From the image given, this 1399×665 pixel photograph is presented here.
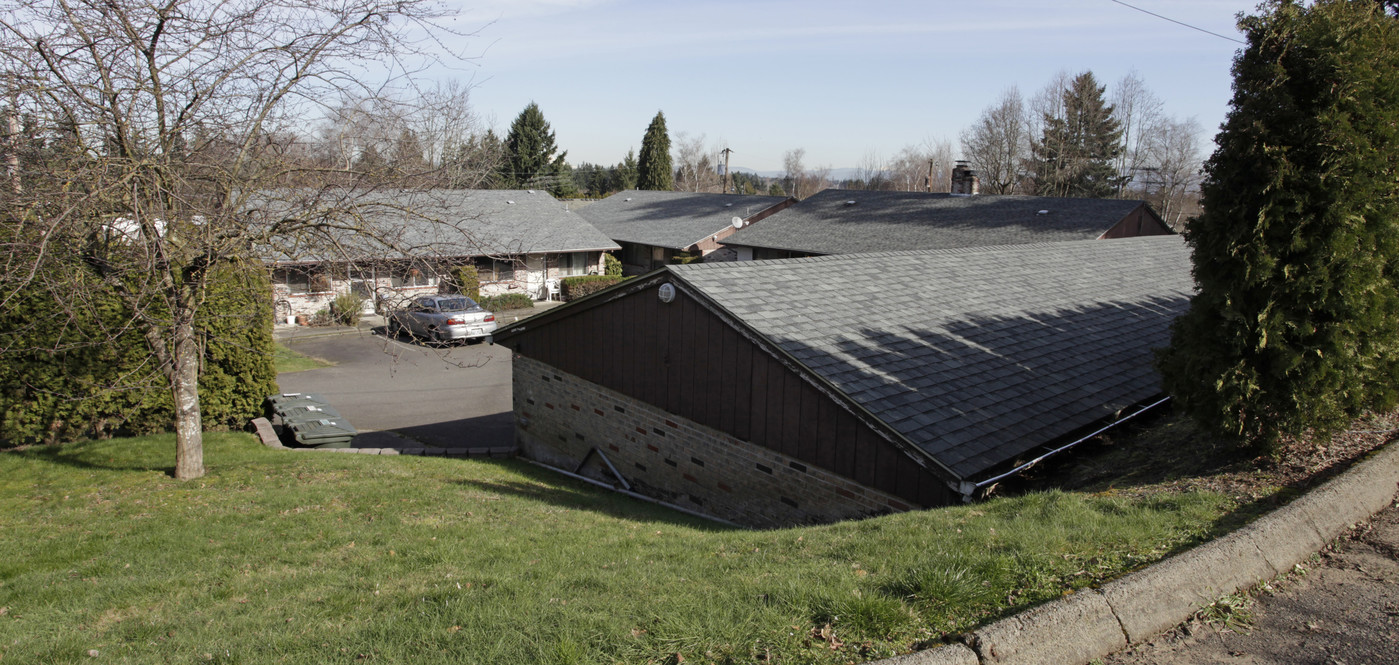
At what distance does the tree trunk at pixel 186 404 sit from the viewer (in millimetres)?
10141

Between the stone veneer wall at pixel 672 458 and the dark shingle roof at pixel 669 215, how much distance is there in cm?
2595

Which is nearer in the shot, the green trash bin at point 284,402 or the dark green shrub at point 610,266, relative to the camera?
the green trash bin at point 284,402

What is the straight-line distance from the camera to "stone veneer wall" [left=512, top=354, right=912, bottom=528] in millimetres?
9094

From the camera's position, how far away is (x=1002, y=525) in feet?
19.3

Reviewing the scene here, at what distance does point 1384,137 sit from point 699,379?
733 cm

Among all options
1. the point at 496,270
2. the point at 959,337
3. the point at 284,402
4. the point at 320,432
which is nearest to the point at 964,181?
the point at 496,270

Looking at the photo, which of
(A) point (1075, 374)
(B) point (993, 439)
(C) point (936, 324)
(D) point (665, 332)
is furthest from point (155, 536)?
(A) point (1075, 374)

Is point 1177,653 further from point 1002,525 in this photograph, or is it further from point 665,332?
point 665,332

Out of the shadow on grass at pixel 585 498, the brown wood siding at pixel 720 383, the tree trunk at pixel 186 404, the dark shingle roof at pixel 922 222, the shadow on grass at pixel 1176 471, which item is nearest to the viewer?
the shadow on grass at pixel 1176 471

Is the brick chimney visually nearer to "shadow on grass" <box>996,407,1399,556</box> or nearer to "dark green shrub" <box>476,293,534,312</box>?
"dark green shrub" <box>476,293,534,312</box>

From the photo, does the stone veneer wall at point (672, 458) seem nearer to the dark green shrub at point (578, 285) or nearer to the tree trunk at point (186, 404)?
the tree trunk at point (186, 404)

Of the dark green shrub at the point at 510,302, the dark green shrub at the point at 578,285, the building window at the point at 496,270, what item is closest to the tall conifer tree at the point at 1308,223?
the dark green shrub at the point at 510,302

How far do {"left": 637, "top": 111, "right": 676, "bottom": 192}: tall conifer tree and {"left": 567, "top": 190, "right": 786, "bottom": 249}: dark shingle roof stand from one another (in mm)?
17854

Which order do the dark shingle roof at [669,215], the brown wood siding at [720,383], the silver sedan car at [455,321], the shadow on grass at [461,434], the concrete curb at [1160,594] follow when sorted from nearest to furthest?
the concrete curb at [1160,594] < the brown wood siding at [720,383] < the shadow on grass at [461,434] < the silver sedan car at [455,321] < the dark shingle roof at [669,215]
